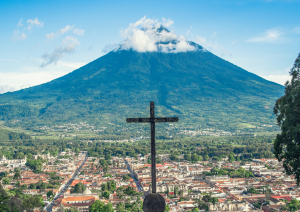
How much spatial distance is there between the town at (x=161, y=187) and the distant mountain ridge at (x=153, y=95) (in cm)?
8259

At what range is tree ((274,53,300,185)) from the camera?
457 inches

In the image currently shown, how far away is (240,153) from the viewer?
79188 millimetres

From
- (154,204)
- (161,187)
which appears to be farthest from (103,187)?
(154,204)

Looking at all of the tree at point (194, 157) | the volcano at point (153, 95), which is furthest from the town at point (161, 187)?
the volcano at point (153, 95)

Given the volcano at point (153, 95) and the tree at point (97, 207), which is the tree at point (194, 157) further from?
the volcano at point (153, 95)

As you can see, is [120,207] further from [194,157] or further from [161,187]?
[194,157]

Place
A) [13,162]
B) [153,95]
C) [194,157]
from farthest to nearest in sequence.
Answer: [153,95], [194,157], [13,162]

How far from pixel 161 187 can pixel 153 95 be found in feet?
429

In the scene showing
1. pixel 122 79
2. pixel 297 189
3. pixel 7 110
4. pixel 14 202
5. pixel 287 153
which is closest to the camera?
pixel 287 153

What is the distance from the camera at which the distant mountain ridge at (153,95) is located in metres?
155

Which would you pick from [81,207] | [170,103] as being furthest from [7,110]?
[81,207]

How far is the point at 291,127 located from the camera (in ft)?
38.5

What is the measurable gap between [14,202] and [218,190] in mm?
24176

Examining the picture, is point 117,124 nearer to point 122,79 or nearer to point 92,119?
point 92,119
